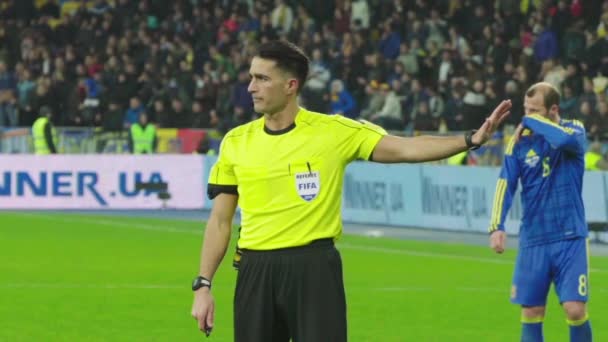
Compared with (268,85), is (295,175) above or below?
below

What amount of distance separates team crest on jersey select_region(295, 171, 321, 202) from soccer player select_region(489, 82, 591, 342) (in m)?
3.23

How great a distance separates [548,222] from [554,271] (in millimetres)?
304

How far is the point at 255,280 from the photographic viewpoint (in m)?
6.50

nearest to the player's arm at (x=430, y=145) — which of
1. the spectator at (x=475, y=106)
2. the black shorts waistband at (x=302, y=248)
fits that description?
the black shorts waistband at (x=302, y=248)

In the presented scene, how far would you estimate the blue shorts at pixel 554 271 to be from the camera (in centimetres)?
948

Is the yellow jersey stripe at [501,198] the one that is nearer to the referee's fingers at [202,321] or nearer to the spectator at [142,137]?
the referee's fingers at [202,321]

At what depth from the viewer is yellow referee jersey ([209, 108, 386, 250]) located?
6488 millimetres

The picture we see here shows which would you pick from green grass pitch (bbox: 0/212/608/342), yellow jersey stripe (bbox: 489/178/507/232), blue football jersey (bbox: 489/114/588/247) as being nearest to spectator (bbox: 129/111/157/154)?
green grass pitch (bbox: 0/212/608/342)

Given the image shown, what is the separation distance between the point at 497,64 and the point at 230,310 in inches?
641

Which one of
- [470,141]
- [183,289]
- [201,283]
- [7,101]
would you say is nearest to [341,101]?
[7,101]

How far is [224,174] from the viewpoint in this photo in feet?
21.9

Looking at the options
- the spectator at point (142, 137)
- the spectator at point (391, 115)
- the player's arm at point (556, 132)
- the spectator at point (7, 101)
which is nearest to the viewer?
the player's arm at point (556, 132)

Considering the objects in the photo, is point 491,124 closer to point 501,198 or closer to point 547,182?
point 547,182

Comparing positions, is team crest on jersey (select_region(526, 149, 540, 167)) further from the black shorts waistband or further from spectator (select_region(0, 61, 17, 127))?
spectator (select_region(0, 61, 17, 127))
